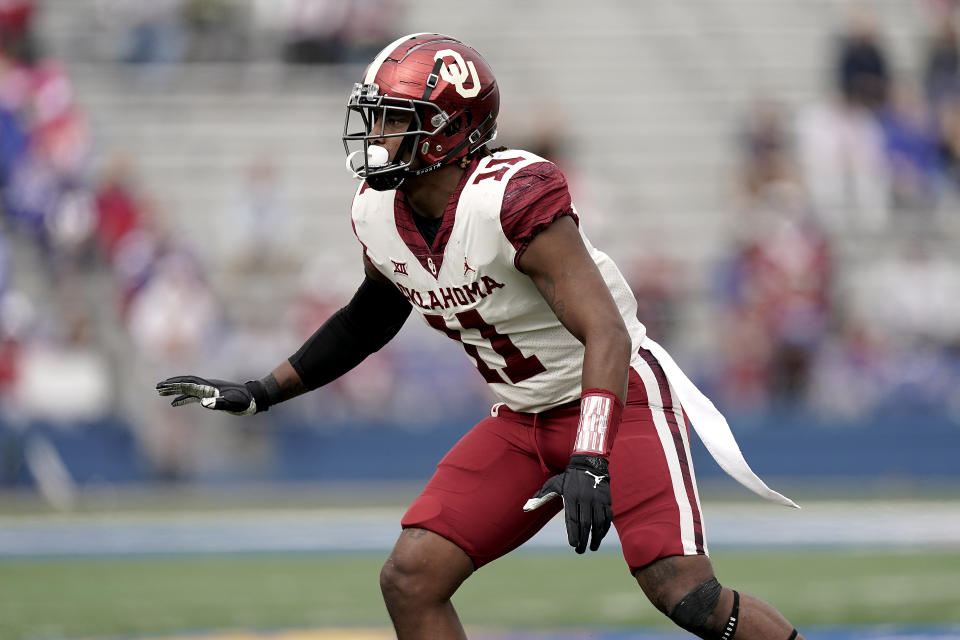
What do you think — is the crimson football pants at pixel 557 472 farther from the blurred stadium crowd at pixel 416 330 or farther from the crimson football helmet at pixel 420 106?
the blurred stadium crowd at pixel 416 330

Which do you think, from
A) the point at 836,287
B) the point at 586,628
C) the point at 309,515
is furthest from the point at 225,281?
the point at 586,628

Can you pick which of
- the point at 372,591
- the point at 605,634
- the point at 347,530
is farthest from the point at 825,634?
the point at 347,530

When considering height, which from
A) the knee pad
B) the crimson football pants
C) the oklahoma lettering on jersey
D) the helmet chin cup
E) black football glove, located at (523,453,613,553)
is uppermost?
the helmet chin cup

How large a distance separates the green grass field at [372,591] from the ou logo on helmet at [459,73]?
2.99 meters

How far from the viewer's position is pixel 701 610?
12.5ft

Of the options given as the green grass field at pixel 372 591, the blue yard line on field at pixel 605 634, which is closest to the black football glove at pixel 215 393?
the blue yard line on field at pixel 605 634

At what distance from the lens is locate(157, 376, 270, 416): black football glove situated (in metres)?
4.37

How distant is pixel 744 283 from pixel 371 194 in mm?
8081

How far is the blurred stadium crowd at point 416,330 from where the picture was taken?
38.8 ft

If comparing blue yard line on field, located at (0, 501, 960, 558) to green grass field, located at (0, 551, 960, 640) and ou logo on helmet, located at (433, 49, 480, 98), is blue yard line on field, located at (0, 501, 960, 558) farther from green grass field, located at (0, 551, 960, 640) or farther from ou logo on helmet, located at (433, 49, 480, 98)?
ou logo on helmet, located at (433, 49, 480, 98)

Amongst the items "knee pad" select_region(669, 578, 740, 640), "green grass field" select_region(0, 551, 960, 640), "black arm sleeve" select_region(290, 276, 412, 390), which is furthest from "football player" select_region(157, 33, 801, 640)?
"green grass field" select_region(0, 551, 960, 640)

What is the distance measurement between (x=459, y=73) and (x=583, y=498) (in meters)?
1.26

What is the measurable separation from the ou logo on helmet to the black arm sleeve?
0.74 meters

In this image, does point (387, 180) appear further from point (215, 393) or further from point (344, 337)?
point (215, 393)
